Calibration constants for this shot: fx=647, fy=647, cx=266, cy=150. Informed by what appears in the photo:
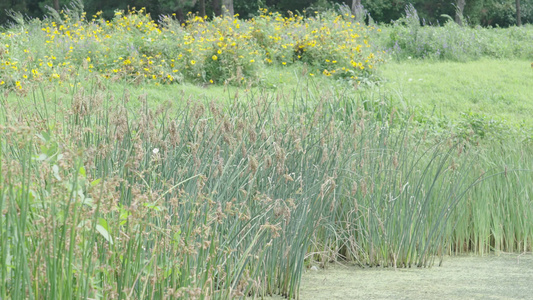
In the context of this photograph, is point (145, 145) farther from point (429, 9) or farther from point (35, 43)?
point (429, 9)

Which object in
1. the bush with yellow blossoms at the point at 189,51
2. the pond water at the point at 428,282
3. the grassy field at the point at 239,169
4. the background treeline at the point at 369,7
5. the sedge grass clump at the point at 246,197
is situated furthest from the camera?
the background treeline at the point at 369,7

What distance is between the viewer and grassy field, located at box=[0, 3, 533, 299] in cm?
173

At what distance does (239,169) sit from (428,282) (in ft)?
3.73

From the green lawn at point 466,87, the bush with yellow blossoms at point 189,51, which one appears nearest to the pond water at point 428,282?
the green lawn at point 466,87

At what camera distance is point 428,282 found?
3252 mm

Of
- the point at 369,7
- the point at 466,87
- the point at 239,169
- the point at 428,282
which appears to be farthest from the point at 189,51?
the point at 369,7

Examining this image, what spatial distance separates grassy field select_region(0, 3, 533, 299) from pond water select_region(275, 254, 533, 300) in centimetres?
13

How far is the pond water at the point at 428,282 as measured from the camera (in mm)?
3020

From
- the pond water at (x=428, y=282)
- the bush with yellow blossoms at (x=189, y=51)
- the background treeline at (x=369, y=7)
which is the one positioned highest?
the background treeline at (x=369, y=7)

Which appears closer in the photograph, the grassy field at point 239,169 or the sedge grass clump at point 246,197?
the grassy field at point 239,169

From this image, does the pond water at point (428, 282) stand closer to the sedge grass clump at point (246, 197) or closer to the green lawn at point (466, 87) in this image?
the sedge grass clump at point (246, 197)

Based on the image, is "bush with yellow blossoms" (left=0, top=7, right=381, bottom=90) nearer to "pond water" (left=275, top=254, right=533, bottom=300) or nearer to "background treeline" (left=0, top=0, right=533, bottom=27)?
"pond water" (left=275, top=254, right=533, bottom=300)

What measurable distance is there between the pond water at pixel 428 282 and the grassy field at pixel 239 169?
0.13 meters

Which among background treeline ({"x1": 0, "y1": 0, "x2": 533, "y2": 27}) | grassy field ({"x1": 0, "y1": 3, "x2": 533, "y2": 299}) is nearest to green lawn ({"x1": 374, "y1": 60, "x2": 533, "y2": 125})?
grassy field ({"x1": 0, "y1": 3, "x2": 533, "y2": 299})
